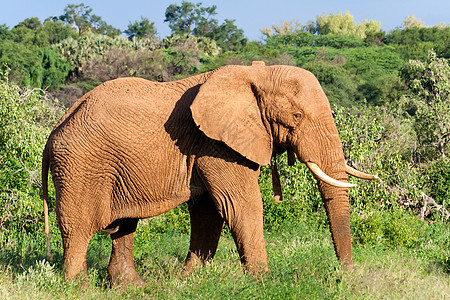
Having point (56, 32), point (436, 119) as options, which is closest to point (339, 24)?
point (56, 32)

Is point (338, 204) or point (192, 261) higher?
point (338, 204)

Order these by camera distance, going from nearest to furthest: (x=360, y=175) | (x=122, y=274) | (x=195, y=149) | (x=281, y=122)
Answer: (x=360, y=175) → (x=281, y=122) → (x=195, y=149) → (x=122, y=274)

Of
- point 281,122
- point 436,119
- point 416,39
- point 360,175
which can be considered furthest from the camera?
point 416,39

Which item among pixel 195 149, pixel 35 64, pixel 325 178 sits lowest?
pixel 325 178

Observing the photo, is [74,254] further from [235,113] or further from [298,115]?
[298,115]

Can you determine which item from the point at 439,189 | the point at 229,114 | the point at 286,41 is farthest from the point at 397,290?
the point at 286,41

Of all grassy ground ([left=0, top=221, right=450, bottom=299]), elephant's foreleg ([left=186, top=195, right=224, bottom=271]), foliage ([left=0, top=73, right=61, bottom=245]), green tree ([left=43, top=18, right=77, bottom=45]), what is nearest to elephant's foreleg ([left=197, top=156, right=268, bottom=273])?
grassy ground ([left=0, top=221, right=450, bottom=299])

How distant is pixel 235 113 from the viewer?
5.27 metres

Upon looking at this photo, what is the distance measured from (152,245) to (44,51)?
41792 mm

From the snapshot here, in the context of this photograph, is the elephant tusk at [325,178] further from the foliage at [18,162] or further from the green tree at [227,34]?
the green tree at [227,34]

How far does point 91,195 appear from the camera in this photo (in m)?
5.52

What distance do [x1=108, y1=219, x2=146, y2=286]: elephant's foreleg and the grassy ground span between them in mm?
117

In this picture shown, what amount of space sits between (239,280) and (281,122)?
1361mm

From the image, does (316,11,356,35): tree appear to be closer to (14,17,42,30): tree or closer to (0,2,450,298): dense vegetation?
(14,17,42,30): tree
